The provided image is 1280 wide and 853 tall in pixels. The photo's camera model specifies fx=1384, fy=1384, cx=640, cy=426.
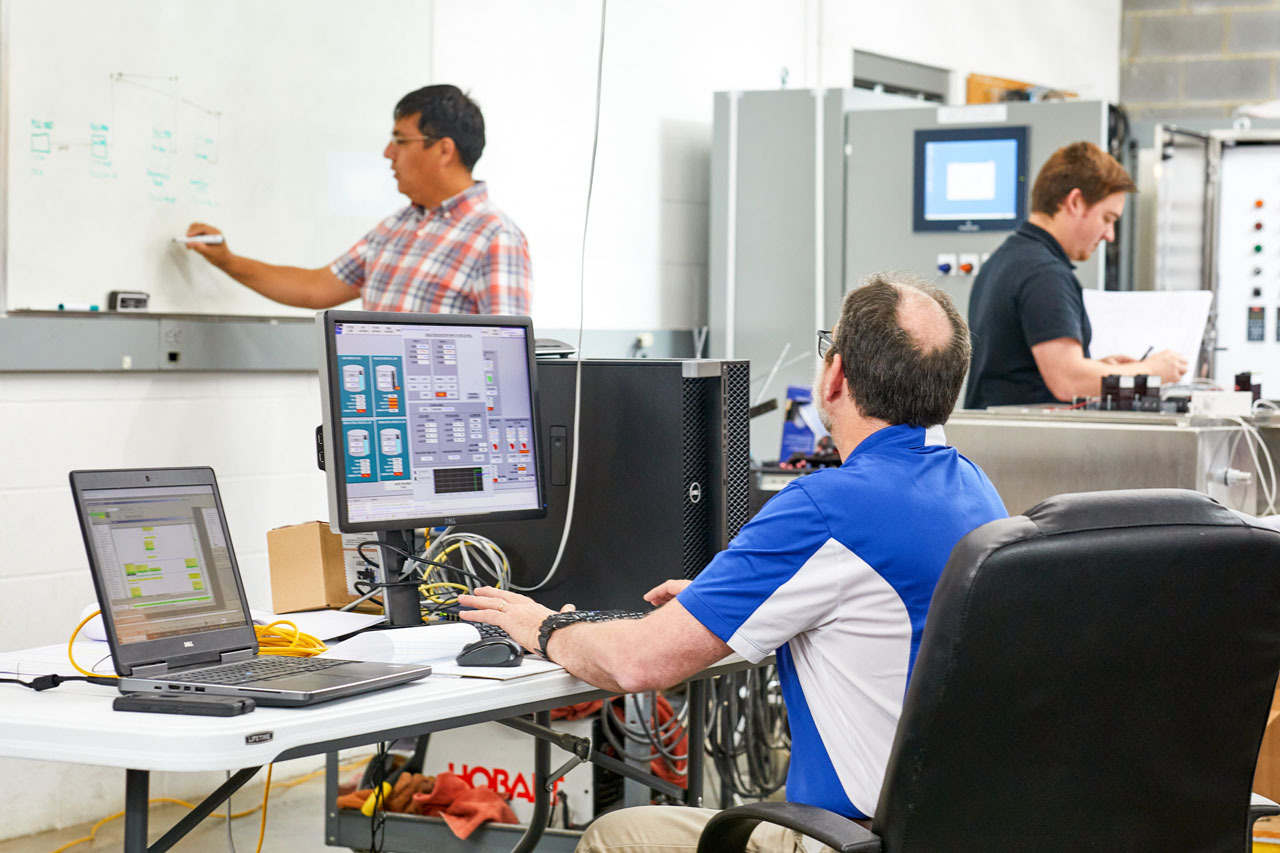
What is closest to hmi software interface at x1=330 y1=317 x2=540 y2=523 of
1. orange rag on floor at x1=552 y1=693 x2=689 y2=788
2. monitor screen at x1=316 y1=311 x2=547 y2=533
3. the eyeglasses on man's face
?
monitor screen at x1=316 y1=311 x2=547 y2=533

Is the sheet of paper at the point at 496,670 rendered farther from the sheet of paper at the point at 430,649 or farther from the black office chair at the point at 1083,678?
the black office chair at the point at 1083,678

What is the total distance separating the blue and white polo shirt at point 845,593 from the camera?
4.94ft

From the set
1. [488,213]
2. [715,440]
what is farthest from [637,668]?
[488,213]

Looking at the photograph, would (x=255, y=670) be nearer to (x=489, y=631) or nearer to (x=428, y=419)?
(x=489, y=631)

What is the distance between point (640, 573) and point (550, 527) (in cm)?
18

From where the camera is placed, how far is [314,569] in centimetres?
220

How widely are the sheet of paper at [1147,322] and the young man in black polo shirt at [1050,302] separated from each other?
0.26 m

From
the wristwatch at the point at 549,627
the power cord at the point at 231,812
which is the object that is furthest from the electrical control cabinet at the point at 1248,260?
the wristwatch at the point at 549,627

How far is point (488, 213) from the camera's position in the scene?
3.37m

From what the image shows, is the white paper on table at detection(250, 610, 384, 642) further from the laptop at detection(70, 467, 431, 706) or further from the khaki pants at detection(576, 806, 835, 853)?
the khaki pants at detection(576, 806, 835, 853)

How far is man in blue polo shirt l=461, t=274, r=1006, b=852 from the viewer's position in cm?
151

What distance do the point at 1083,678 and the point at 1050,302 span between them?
2126mm

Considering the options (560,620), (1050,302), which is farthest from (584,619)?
(1050,302)

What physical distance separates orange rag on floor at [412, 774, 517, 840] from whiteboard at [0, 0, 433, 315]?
4.33 feet
